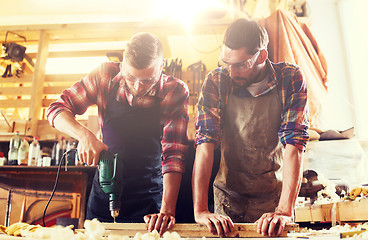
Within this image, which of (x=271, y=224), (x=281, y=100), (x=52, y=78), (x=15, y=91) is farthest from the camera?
(x=15, y=91)

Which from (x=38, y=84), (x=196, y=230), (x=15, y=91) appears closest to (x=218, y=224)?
(x=196, y=230)

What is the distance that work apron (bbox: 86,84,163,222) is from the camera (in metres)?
1.48

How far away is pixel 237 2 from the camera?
2.42 m

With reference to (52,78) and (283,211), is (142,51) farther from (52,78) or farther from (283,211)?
(283,211)

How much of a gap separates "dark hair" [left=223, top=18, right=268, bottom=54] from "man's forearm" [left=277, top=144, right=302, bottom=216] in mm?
471

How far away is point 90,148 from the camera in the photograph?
1.41 meters

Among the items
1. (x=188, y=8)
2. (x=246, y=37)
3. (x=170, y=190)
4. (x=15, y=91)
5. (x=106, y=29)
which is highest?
(x=188, y=8)

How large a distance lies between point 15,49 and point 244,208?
1815 millimetres

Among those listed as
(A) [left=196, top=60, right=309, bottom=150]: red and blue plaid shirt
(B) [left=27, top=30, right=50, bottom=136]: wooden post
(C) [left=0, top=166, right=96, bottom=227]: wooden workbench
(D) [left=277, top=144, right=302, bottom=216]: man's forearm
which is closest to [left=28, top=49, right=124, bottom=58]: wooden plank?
(B) [left=27, top=30, right=50, bottom=136]: wooden post

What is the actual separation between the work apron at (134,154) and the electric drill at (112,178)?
0.07 metres

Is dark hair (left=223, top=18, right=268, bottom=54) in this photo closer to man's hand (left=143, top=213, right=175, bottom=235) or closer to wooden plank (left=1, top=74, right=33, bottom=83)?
man's hand (left=143, top=213, right=175, bottom=235)

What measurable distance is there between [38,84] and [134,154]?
92 cm

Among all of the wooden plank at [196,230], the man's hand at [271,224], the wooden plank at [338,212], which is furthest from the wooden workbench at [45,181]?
the wooden plank at [338,212]

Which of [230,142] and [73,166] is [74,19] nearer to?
[73,166]
